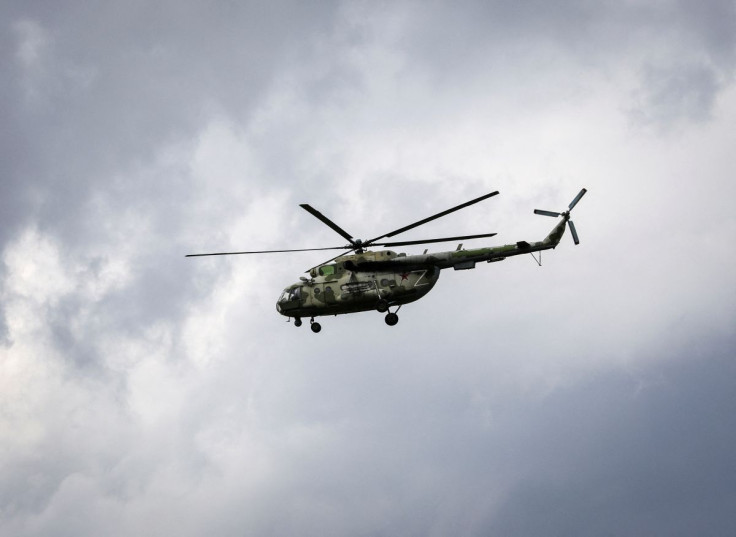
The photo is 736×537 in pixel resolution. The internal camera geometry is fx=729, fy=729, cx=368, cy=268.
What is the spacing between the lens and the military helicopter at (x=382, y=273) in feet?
166

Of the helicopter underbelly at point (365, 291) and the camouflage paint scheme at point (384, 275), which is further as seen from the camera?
the helicopter underbelly at point (365, 291)

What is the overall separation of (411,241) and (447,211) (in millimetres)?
5430

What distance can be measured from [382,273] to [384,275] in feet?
0.68

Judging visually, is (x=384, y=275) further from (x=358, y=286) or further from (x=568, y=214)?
(x=568, y=214)

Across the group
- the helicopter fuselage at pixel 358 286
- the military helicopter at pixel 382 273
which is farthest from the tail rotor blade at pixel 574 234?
the helicopter fuselage at pixel 358 286

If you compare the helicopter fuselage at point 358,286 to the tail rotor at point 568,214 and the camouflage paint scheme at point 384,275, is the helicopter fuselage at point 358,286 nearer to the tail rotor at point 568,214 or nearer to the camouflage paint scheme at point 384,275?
the camouflage paint scheme at point 384,275

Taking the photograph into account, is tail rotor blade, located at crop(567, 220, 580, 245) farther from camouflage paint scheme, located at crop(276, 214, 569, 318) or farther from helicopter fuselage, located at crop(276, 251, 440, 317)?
helicopter fuselage, located at crop(276, 251, 440, 317)

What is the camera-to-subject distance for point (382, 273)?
173ft

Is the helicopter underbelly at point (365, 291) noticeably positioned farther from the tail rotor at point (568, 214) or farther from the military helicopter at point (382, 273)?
the tail rotor at point (568, 214)

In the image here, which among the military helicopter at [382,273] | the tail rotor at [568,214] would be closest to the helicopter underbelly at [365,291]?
the military helicopter at [382,273]

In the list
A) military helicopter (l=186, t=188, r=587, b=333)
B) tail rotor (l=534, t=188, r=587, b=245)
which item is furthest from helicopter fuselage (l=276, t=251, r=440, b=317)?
tail rotor (l=534, t=188, r=587, b=245)

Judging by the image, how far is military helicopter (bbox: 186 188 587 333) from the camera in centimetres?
5066

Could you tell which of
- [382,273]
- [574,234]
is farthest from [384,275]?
[574,234]

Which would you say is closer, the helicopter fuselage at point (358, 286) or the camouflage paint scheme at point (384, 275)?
the camouflage paint scheme at point (384, 275)
